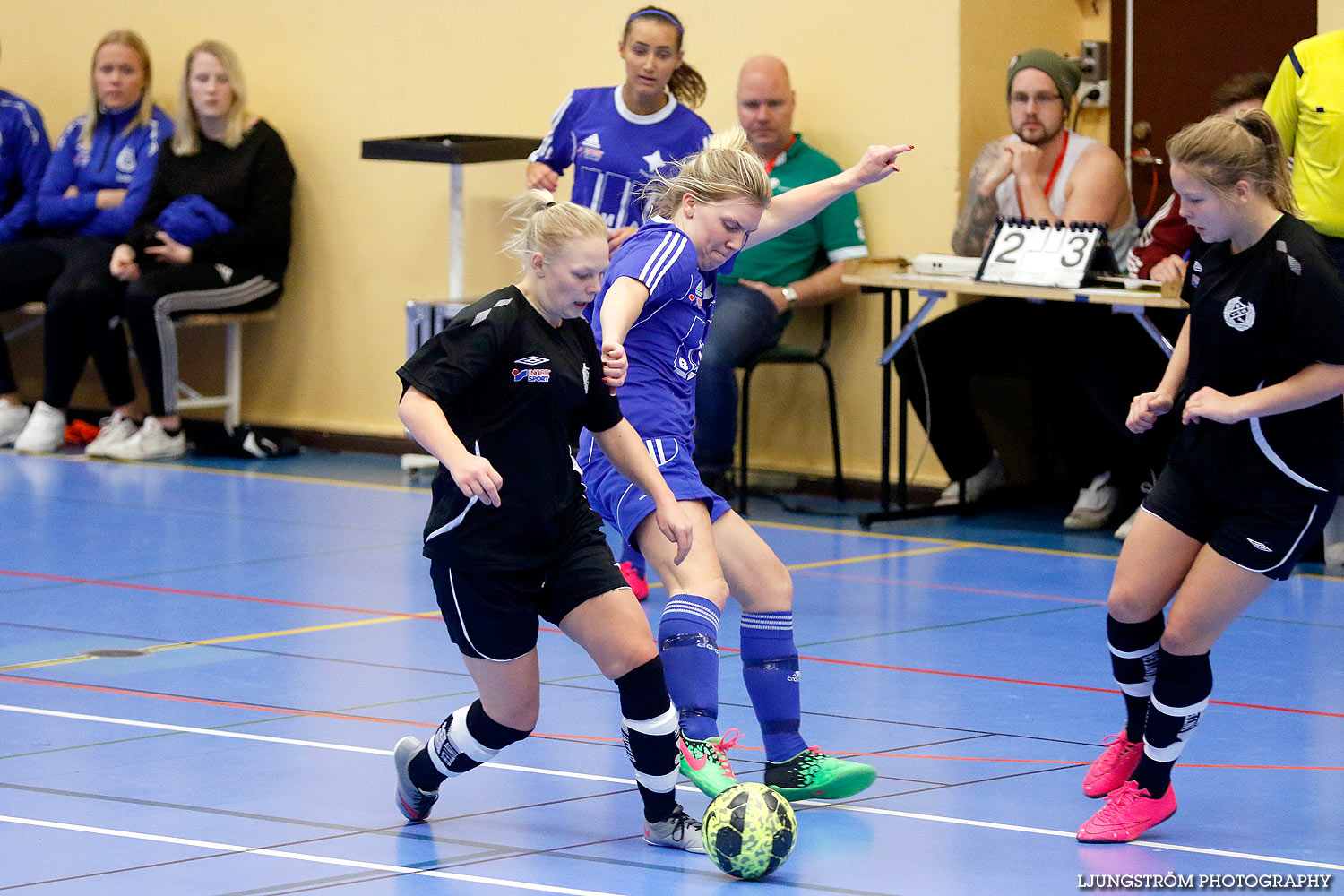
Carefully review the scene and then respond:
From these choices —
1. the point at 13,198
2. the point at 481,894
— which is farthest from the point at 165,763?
the point at 13,198

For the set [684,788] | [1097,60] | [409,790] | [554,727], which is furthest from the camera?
[1097,60]

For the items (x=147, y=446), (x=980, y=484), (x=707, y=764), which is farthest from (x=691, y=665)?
(x=147, y=446)

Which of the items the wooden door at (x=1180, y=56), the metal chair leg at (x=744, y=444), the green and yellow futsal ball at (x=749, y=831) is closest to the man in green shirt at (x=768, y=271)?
the metal chair leg at (x=744, y=444)

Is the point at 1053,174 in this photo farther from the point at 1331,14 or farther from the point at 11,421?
the point at 11,421

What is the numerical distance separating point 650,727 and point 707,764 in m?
0.32

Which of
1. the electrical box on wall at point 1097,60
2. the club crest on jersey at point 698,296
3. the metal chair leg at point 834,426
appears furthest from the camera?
the electrical box on wall at point 1097,60

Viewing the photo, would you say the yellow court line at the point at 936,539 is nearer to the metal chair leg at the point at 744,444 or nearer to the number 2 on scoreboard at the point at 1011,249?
the metal chair leg at the point at 744,444

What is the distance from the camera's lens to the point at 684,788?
4.46 m

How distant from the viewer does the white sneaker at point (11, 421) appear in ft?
34.4

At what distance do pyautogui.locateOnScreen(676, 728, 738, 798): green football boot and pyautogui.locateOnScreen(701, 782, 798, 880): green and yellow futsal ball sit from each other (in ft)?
0.90

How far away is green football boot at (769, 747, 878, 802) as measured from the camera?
14.1 feet

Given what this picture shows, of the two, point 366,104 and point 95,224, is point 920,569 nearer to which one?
point 366,104

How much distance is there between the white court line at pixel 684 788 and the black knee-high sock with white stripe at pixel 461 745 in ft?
1.79

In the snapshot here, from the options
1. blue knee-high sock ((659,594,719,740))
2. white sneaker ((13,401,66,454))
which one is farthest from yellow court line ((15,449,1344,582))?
blue knee-high sock ((659,594,719,740))
